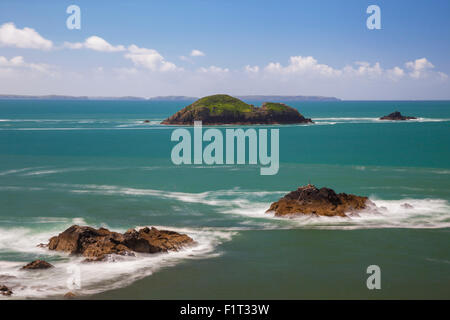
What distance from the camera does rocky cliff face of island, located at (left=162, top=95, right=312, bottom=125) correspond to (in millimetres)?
158375

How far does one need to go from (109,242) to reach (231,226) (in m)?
9.78

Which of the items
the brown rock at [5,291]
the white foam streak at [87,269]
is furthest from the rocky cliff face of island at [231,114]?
the brown rock at [5,291]

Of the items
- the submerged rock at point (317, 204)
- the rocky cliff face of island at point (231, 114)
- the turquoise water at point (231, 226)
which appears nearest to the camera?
the turquoise water at point (231, 226)

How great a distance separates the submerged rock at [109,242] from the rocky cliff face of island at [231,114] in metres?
126

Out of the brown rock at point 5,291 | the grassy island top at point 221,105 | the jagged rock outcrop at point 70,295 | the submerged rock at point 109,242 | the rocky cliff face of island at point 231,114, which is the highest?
the grassy island top at point 221,105

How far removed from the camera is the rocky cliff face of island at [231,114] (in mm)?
158375

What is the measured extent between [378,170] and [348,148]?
2939 centimetres

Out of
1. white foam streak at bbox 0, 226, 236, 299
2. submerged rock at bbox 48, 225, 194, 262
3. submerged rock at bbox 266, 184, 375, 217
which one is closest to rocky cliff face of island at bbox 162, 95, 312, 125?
submerged rock at bbox 266, 184, 375, 217

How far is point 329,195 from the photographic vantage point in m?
39.6

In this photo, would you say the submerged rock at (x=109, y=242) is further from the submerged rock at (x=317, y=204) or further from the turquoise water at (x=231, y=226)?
the submerged rock at (x=317, y=204)

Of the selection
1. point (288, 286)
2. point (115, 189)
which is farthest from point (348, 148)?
point (288, 286)

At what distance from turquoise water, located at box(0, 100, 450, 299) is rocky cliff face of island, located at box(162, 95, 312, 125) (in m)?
82.5

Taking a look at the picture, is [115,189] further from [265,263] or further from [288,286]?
[288,286]

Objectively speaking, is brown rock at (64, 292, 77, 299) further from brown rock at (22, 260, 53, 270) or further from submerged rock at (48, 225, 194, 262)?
submerged rock at (48, 225, 194, 262)
